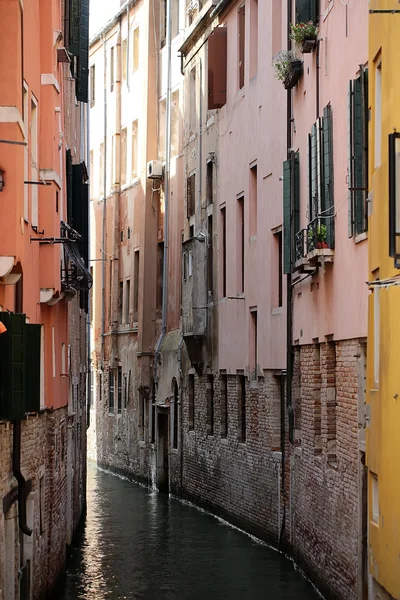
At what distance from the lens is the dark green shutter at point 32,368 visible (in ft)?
41.7

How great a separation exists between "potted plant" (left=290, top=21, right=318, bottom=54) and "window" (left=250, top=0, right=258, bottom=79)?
622cm

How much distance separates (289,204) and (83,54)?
17.8 feet

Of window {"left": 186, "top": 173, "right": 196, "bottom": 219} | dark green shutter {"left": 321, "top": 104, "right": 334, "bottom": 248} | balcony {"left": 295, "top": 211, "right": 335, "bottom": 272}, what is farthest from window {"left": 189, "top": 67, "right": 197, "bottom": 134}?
dark green shutter {"left": 321, "top": 104, "right": 334, "bottom": 248}

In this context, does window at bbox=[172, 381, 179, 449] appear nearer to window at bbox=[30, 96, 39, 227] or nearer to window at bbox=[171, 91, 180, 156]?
window at bbox=[171, 91, 180, 156]

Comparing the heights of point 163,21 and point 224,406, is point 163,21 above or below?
above

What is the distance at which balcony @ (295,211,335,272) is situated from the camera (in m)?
17.4

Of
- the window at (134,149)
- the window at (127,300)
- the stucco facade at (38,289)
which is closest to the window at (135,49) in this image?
the window at (134,149)

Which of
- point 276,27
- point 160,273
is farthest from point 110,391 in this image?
point 276,27

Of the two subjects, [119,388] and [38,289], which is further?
[119,388]

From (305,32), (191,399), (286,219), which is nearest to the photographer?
(305,32)

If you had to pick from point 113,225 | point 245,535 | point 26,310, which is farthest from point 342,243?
point 113,225

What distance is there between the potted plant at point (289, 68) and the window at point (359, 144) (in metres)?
4.93

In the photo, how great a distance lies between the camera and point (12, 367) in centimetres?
1241

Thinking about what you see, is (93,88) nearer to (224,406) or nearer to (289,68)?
(224,406)
